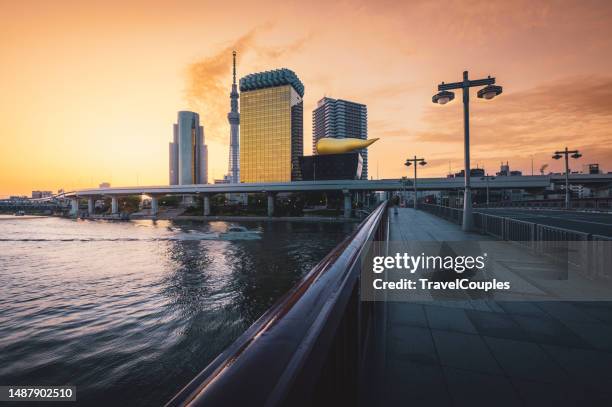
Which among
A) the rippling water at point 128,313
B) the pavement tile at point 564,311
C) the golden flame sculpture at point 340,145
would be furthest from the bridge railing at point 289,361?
the golden flame sculpture at point 340,145

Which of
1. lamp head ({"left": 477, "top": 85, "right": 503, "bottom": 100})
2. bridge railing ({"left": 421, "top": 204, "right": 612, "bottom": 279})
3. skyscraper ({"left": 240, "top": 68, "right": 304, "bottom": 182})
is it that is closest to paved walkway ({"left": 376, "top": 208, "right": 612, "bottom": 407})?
bridge railing ({"left": 421, "top": 204, "right": 612, "bottom": 279})

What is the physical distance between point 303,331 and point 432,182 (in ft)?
231

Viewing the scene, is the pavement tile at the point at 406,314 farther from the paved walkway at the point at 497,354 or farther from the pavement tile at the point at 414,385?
the pavement tile at the point at 414,385

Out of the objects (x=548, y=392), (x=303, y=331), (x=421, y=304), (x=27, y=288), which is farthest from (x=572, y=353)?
(x=27, y=288)

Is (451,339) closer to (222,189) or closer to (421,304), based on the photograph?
(421,304)

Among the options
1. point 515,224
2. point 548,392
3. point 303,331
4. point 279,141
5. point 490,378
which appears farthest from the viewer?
point 279,141

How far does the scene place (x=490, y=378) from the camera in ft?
10.4

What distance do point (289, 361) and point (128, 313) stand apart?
1687cm

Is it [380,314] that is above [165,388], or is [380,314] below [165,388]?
above

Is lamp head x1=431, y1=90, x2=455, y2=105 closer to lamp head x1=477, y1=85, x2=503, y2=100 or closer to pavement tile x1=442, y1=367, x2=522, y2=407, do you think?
lamp head x1=477, y1=85, x2=503, y2=100

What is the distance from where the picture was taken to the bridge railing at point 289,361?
0.82 m

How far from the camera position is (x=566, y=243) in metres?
7.90

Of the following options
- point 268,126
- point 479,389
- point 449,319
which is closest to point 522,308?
point 449,319

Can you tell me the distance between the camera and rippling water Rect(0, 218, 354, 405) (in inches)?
364
